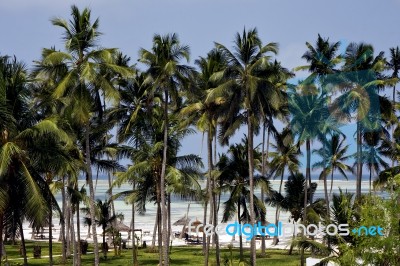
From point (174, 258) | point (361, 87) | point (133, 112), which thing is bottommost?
point (174, 258)

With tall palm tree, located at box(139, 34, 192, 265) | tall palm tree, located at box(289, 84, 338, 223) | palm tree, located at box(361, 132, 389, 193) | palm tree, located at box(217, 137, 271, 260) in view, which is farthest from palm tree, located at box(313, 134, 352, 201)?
tall palm tree, located at box(139, 34, 192, 265)

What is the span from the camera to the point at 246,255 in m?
43.9

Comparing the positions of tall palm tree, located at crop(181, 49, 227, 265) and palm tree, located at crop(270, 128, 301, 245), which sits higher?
tall palm tree, located at crop(181, 49, 227, 265)

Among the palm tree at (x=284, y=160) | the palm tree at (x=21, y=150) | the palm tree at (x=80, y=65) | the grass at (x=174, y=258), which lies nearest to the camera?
the palm tree at (x=21, y=150)

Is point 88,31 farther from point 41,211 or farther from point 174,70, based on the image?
point 41,211

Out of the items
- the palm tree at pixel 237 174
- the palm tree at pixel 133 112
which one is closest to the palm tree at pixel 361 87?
the palm tree at pixel 237 174

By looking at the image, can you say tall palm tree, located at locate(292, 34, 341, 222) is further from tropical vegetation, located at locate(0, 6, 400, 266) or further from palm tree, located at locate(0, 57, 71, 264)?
palm tree, located at locate(0, 57, 71, 264)

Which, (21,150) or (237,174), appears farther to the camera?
(237,174)

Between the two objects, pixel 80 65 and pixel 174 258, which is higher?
pixel 80 65

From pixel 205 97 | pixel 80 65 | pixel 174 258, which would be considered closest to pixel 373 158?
pixel 174 258

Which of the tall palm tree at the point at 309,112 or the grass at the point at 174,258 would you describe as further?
the tall palm tree at the point at 309,112

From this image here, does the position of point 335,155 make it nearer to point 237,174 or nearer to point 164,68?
point 237,174

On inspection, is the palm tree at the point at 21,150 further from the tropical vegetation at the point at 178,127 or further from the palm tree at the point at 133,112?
the palm tree at the point at 133,112

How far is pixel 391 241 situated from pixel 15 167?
13.6 metres
